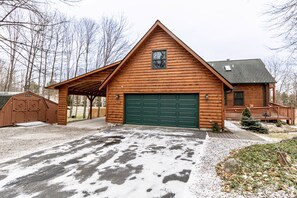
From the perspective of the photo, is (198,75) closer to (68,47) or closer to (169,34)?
(169,34)

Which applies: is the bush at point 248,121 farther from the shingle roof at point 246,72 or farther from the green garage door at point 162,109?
the shingle roof at point 246,72

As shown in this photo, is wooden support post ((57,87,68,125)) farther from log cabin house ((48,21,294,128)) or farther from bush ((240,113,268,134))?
bush ((240,113,268,134))

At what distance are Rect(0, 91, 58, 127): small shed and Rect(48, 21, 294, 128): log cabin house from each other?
2.96 meters

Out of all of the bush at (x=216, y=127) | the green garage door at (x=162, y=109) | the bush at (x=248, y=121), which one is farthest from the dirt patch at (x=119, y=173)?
the bush at (x=248, y=121)

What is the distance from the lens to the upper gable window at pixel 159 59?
356 inches

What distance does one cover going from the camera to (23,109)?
10617 mm

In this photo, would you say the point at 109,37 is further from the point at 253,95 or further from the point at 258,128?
the point at 258,128

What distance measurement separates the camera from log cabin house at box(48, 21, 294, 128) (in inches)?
322

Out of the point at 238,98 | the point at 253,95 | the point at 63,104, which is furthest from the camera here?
the point at 238,98

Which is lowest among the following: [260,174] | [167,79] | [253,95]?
[260,174]

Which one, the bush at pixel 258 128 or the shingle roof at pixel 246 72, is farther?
the shingle roof at pixel 246 72

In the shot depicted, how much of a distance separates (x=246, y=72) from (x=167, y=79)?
11.7 m

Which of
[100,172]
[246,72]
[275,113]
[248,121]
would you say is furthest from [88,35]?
[275,113]

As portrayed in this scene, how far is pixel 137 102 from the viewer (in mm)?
9508
